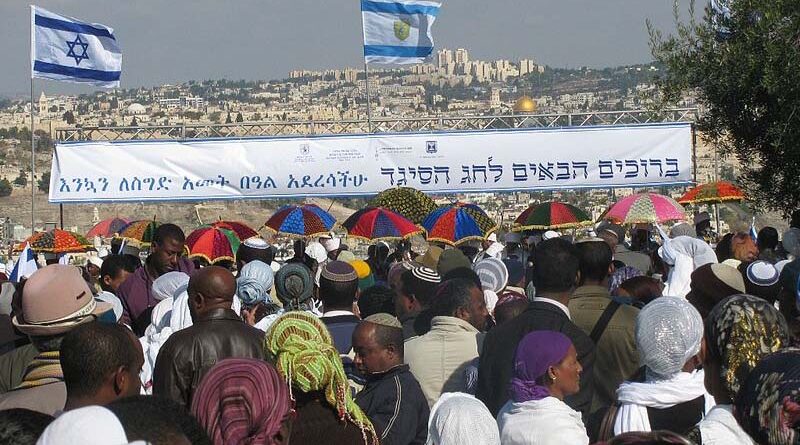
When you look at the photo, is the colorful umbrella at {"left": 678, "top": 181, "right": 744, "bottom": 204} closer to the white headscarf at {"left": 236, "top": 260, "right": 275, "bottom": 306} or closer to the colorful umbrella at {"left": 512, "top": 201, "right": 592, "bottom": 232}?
the colorful umbrella at {"left": 512, "top": 201, "right": 592, "bottom": 232}

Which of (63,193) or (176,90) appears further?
(176,90)

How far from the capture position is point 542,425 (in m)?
4.31

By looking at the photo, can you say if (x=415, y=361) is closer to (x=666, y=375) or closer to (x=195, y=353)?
(x=195, y=353)

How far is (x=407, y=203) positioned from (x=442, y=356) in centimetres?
1002

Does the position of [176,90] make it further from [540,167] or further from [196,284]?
[196,284]

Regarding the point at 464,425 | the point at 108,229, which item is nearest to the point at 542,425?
the point at 464,425

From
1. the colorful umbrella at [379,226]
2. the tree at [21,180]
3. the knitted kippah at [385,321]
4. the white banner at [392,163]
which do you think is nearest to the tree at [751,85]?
the white banner at [392,163]

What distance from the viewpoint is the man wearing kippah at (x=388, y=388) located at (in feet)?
16.3

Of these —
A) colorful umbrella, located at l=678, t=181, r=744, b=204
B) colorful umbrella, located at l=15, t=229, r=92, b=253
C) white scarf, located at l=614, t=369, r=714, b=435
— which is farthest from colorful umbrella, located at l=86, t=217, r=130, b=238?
white scarf, located at l=614, t=369, r=714, b=435

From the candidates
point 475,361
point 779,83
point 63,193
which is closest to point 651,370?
point 475,361

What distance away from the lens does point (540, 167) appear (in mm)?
19281

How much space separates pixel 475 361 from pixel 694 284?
121 cm

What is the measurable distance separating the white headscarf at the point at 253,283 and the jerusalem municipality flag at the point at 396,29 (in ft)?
49.6

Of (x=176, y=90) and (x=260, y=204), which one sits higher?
(x=176, y=90)
